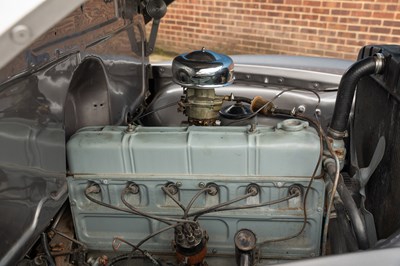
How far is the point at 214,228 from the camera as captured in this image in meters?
1.43

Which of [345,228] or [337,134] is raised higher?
[337,134]

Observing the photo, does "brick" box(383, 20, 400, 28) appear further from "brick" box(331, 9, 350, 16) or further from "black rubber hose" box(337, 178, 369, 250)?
"black rubber hose" box(337, 178, 369, 250)

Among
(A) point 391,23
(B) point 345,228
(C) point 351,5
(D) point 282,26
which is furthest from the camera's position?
(D) point 282,26

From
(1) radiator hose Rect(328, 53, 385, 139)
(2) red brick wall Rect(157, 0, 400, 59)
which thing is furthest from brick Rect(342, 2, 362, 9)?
(1) radiator hose Rect(328, 53, 385, 139)

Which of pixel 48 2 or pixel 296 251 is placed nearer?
pixel 48 2

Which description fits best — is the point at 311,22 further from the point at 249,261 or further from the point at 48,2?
the point at 48,2

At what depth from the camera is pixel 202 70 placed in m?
1.43

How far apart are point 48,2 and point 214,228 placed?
977mm

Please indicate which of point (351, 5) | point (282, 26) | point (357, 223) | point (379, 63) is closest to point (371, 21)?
point (351, 5)

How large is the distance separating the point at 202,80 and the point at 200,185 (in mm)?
377

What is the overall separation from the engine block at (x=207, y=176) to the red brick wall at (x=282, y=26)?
3.52 m

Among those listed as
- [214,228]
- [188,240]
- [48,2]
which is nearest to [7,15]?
[48,2]

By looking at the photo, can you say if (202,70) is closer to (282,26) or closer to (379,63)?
(379,63)

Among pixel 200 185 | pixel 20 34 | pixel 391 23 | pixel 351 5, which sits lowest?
pixel 200 185
